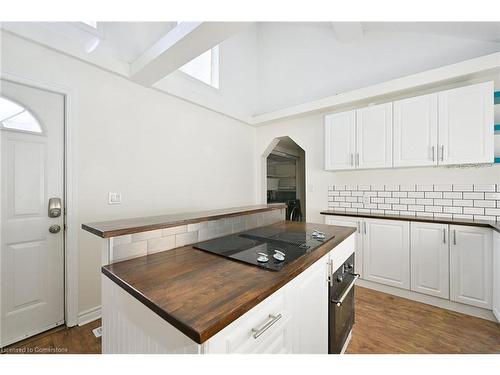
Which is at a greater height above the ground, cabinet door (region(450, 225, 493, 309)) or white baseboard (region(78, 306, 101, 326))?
cabinet door (region(450, 225, 493, 309))

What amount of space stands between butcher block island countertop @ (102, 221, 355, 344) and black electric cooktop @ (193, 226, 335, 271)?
0.12ft

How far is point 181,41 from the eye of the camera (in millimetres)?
1750

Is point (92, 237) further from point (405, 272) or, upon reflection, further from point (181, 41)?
point (405, 272)

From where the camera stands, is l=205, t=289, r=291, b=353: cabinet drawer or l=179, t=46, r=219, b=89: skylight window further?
l=179, t=46, r=219, b=89: skylight window

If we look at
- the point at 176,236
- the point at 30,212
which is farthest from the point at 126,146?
the point at 176,236

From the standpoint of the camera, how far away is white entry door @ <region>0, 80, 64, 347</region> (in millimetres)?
1674

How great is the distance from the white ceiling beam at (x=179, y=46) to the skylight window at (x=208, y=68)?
1.09 meters

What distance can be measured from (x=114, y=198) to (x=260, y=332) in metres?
2.05

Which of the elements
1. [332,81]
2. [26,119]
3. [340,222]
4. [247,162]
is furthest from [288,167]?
[26,119]

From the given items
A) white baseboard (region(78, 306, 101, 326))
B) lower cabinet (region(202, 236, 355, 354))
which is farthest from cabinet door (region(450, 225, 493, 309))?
white baseboard (region(78, 306, 101, 326))

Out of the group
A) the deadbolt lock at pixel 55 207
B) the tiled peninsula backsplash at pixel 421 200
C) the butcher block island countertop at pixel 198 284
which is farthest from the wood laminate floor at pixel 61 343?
the tiled peninsula backsplash at pixel 421 200

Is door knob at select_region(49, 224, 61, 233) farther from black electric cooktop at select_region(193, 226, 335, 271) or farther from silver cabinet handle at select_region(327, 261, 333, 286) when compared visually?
silver cabinet handle at select_region(327, 261, 333, 286)

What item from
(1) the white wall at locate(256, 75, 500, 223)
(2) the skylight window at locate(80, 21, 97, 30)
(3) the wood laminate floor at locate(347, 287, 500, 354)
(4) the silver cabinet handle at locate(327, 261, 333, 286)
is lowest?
(3) the wood laminate floor at locate(347, 287, 500, 354)

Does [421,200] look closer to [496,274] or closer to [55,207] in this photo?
[496,274]
